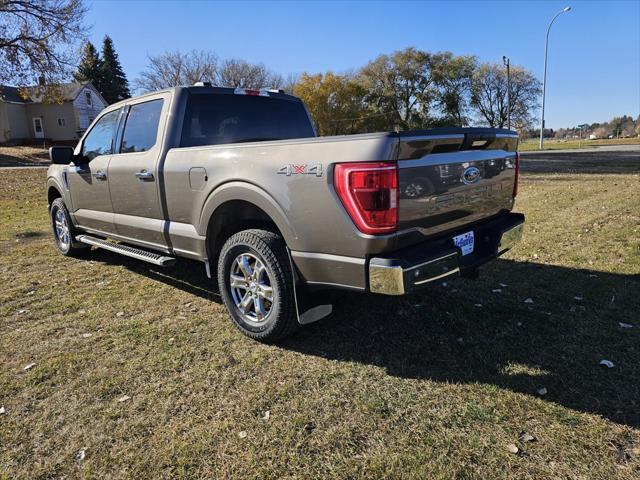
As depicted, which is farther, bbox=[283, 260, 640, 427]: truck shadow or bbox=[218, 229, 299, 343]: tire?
bbox=[218, 229, 299, 343]: tire

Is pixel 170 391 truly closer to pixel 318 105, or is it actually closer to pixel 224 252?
pixel 224 252

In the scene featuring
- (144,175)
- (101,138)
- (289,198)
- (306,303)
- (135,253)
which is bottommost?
(306,303)

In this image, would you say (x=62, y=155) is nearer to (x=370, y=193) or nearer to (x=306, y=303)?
(x=306, y=303)

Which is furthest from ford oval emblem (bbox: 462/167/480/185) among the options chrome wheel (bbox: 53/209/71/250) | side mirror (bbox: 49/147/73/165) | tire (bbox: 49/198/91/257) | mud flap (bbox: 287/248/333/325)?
chrome wheel (bbox: 53/209/71/250)

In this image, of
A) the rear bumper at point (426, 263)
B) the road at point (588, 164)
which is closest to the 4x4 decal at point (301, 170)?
the rear bumper at point (426, 263)

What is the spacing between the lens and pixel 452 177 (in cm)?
294

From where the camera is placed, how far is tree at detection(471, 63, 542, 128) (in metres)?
55.3

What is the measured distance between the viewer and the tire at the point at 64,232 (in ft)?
19.4

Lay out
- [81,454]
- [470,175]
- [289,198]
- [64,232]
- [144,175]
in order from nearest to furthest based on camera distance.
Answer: [81,454], [289,198], [470,175], [144,175], [64,232]

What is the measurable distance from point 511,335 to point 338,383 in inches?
57.7

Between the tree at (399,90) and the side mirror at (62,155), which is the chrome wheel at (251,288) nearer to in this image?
the side mirror at (62,155)

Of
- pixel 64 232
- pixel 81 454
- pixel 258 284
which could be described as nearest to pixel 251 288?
pixel 258 284

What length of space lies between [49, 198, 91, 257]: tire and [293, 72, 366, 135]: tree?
44733mm

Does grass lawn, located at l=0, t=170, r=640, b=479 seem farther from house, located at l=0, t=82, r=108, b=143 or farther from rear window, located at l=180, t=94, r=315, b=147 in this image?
house, located at l=0, t=82, r=108, b=143
